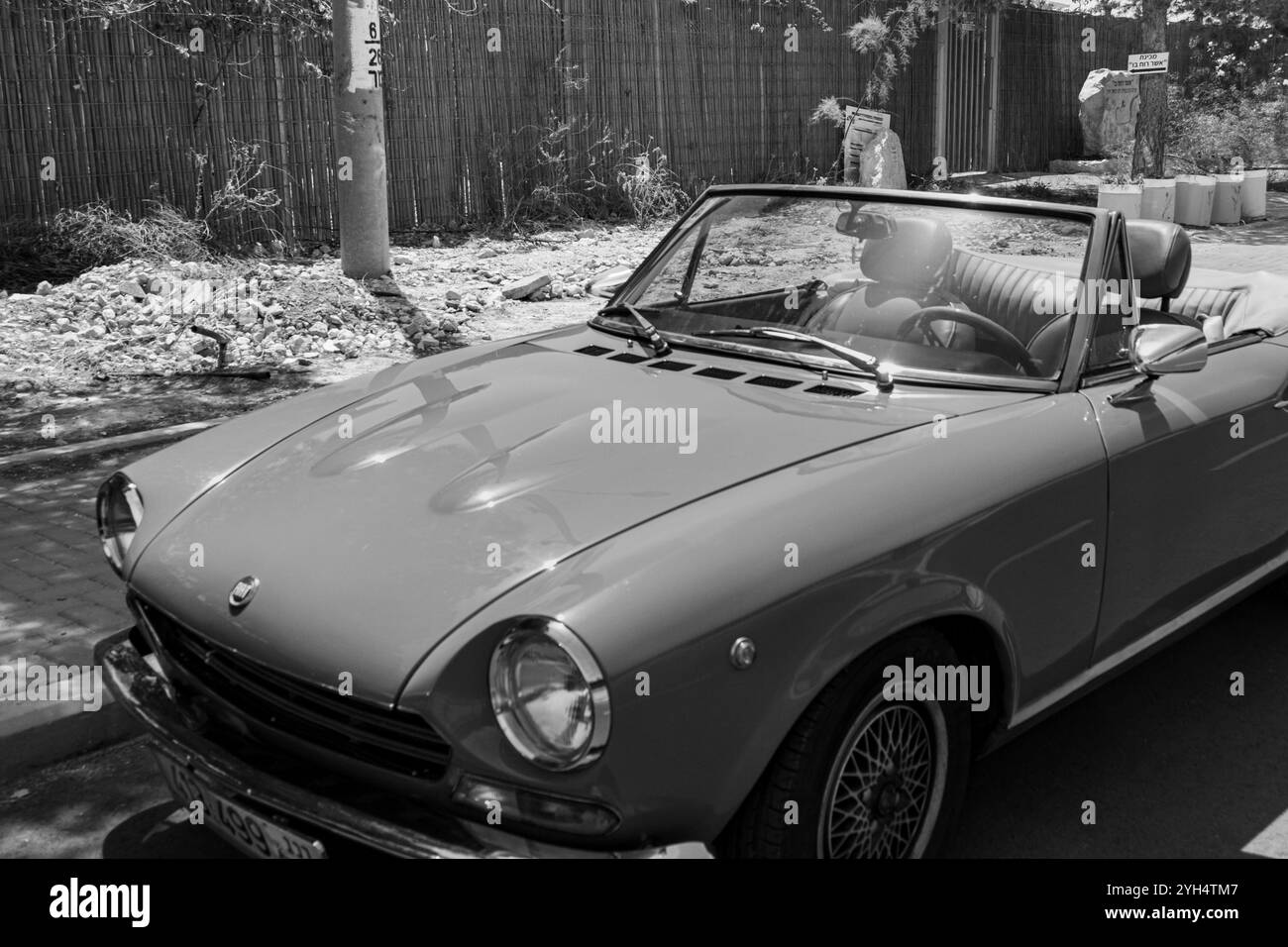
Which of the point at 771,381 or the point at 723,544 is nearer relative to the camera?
the point at 723,544

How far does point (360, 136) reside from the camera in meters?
9.65

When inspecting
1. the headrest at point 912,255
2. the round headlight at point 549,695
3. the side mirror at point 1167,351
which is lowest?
the round headlight at point 549,695

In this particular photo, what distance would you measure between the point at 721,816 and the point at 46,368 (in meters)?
6.99

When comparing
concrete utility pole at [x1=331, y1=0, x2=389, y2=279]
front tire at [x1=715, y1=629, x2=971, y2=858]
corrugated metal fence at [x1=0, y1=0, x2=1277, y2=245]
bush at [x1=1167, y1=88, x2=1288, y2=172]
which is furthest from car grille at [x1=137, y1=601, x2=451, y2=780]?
bush at [x1=1167, y1=88, x2=1288, y2=172]

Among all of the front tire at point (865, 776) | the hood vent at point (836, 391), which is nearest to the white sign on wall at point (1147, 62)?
the hood vent at point (836, 391)

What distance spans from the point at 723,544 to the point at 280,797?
96cm

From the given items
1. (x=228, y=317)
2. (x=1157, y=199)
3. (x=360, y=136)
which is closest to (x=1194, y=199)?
(x=1157, y=199)

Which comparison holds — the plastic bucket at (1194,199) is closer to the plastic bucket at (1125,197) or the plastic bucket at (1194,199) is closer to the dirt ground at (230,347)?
the plastic bucket at (1125,197)

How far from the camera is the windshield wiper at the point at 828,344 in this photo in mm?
3389

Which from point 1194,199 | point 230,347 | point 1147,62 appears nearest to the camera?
point 230,347

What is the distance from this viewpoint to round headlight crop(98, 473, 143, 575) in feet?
10.6

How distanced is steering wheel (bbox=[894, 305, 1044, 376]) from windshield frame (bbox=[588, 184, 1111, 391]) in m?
0.10

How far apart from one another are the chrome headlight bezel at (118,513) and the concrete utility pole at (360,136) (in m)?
6.71

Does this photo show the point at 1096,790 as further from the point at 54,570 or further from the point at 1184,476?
the point at 54,570
